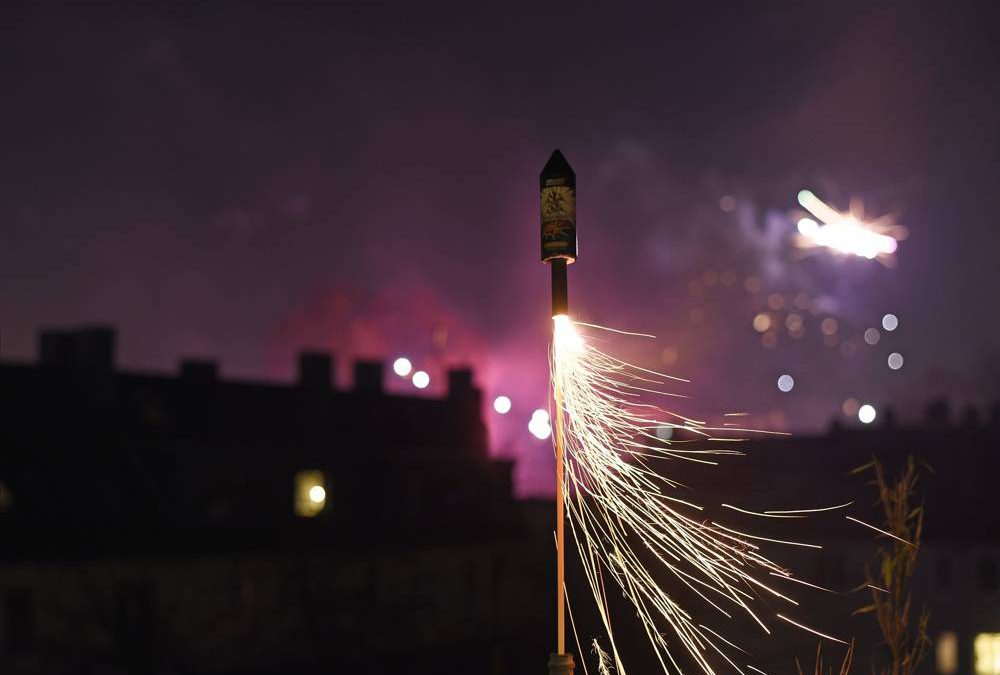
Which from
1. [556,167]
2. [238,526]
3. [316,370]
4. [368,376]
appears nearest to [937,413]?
[368,376]

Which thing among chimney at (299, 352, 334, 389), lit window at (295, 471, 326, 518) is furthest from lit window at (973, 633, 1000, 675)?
chimney at (299, 352, 334, 389)

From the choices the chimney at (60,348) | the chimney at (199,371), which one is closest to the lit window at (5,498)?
the chimney at (60,348)

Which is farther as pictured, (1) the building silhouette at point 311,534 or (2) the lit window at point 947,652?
(2) the lit window at point 947,652

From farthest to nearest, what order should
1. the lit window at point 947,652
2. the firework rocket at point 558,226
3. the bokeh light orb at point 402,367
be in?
the lit window at point 947,652 → the bokeh light orb at point 402,367 → the firework rocket at point 558,226

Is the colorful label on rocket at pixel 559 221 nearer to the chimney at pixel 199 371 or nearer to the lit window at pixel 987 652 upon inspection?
the chimney at pixel 199 371

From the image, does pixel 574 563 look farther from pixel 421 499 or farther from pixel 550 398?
pixel 421 499

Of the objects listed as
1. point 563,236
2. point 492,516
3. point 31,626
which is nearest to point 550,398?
point 563,236

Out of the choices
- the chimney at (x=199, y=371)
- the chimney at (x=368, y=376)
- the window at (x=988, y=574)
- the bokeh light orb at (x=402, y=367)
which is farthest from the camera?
the chimney at (x=368, y=376)

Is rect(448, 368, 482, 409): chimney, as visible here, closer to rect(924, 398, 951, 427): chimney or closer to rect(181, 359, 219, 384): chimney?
rect(181, 359, 219, 384): chimney
